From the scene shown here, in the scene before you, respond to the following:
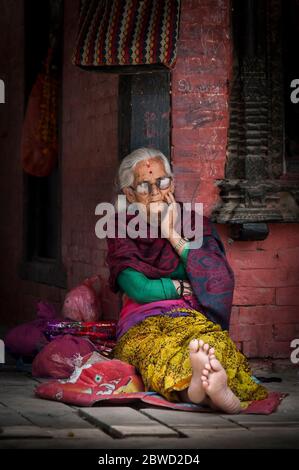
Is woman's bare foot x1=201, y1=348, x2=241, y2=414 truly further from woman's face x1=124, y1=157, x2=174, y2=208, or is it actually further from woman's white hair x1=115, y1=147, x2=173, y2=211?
woman's white hair x1=115, y1=147, x2=173, y2=211

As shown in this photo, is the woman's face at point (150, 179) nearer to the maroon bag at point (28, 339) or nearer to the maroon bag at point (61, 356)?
the maroon bag at point (61, 356)

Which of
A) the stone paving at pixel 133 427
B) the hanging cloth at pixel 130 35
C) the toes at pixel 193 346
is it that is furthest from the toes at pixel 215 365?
the hanging cloth at pixel 130 35

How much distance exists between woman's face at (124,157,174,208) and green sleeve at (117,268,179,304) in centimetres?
44

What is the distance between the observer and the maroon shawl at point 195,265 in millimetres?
6633

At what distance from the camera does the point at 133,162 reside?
6.80 m

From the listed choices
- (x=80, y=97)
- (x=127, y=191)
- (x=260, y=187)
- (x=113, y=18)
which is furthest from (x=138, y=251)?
(x=80, y=97)

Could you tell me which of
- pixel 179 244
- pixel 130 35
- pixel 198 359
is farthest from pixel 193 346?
pixel 130 35

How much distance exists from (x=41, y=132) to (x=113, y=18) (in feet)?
7.33

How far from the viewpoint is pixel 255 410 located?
5828 mm

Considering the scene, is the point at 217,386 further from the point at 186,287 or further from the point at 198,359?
the point at 186,287

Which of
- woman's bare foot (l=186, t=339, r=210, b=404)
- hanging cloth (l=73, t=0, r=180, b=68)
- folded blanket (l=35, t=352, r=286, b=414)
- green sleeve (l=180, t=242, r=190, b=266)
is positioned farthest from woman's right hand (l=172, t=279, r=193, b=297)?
hanging cloth (l=73, t=0, r=180, b=68)

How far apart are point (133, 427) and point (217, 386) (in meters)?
0.52

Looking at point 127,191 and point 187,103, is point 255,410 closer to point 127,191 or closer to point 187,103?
point 127,191

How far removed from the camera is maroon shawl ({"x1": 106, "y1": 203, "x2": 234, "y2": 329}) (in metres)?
6.63
